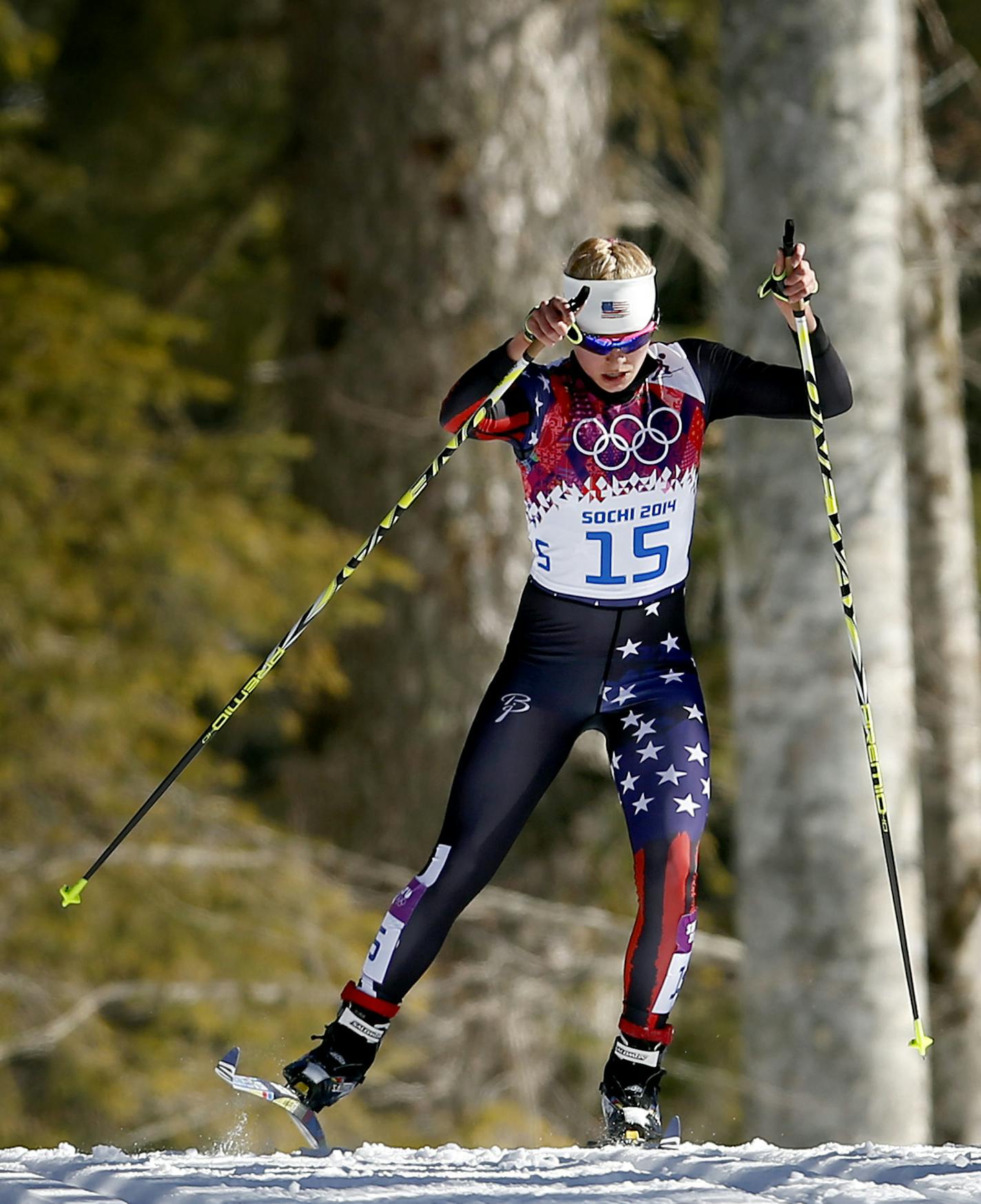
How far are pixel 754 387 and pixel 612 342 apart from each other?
0.38 metres

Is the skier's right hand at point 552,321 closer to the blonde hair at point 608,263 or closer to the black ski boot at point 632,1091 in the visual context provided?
the blonde hair at point 608,263

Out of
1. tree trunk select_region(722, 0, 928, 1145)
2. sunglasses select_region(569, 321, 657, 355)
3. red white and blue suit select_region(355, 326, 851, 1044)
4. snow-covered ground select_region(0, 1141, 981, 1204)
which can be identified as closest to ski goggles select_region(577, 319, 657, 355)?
sunglasses select_region(569, 321, 657, 355)

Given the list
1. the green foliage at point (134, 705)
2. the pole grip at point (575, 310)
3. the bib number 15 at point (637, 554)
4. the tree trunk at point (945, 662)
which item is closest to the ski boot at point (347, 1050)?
the bib number 15 at point (637, 554)

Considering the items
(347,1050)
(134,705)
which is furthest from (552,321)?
(134,705)

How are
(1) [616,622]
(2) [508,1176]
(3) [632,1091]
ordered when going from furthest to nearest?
(3) [632,1091] → (1) [616,622] → (2) [508,1176]

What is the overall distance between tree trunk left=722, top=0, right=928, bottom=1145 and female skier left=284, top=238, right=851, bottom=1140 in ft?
7.10

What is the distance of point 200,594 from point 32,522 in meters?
0.91

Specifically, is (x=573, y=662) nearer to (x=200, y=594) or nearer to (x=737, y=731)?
(x=737, y=731)

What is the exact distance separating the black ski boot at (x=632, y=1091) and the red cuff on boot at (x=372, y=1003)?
54 cm

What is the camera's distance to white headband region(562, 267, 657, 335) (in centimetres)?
424

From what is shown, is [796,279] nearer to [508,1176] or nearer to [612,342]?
[612,342]

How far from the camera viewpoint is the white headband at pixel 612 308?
4238 millimetres

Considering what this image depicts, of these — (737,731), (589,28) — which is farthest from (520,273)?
(737,731)

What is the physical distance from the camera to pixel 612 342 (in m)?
4.26
